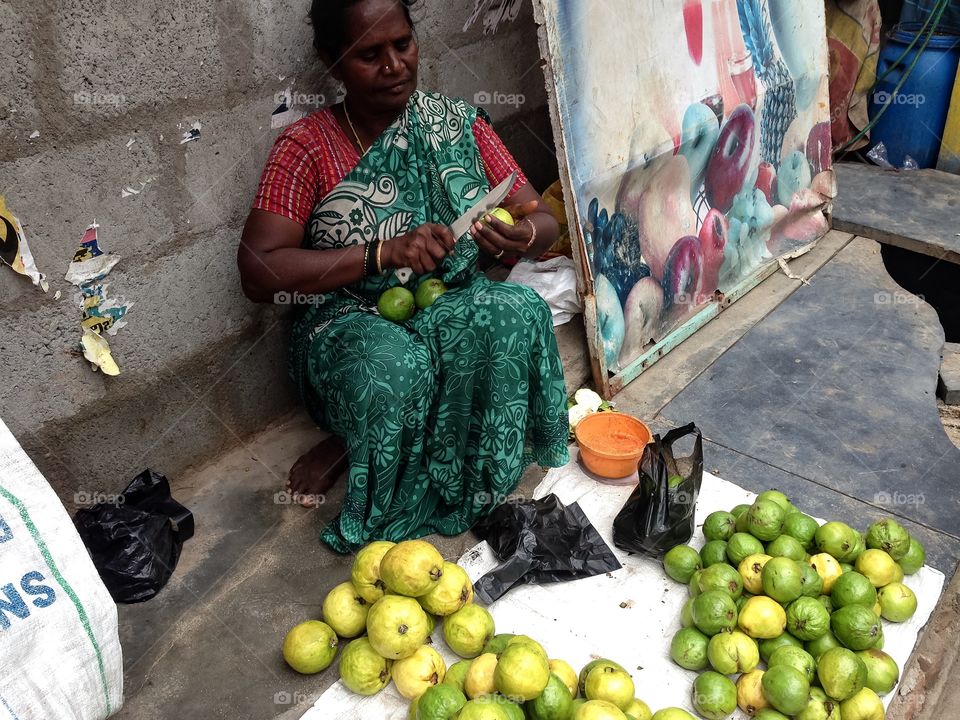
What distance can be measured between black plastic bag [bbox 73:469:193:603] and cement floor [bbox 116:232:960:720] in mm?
59

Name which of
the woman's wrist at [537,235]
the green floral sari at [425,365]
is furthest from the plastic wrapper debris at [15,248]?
the woman's wrist at [537,235]

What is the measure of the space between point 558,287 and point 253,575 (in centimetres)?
184

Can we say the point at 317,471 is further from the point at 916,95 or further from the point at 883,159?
the point at 916,95

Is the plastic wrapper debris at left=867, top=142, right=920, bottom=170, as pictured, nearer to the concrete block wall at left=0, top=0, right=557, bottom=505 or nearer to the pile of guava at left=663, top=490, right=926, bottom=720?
the pile of guava at left=663, top=490, right=926, bottom=720

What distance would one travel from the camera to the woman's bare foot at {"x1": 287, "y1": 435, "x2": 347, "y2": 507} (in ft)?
10.2

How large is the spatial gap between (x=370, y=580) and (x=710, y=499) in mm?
1330

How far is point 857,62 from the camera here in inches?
231

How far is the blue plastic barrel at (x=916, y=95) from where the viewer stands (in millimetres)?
5750

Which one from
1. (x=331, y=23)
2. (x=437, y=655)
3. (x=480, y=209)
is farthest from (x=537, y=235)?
(x=437, y=655)

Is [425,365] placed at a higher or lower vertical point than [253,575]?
higher

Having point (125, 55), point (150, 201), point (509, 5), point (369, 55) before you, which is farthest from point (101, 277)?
point (509, 5)

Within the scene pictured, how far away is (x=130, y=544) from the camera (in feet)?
8.80

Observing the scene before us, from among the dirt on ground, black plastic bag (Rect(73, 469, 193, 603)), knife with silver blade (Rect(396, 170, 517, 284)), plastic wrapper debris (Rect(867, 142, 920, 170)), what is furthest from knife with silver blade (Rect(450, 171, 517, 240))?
plastic wrapper debris (Rect(867, 142, 920, 170))

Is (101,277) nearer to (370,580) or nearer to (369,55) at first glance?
(369,55)
